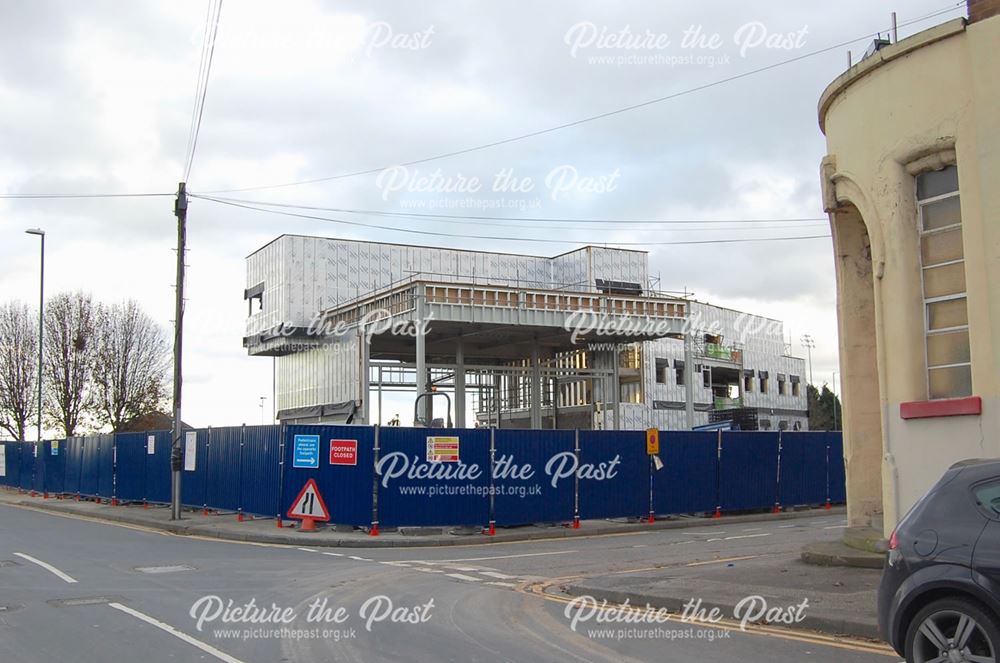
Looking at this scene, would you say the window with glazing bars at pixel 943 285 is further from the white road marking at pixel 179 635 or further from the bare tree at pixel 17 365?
the bare tree at pixel 17 365

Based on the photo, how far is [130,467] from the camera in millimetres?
28641

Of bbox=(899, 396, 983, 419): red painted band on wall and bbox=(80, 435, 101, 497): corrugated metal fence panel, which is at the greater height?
bbox=(899, 396, 983, 419): red painted band on wall

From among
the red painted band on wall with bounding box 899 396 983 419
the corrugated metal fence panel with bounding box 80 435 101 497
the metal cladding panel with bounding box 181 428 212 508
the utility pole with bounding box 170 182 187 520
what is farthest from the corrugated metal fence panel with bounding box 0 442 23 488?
the red painted band on wall with bounding box 899 396 983 419

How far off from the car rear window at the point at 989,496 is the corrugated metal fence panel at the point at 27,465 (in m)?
39.6

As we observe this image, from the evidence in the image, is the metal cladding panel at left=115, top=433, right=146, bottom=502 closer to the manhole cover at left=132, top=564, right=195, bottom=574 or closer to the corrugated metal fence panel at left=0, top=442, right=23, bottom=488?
the corrugated metal fence panel at left=0, top=442, right=23, bottom=488

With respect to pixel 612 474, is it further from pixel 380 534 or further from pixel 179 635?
pixel 179 635

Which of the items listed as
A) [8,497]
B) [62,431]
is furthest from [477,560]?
[62,431]

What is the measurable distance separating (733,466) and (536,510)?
6447 millimetres

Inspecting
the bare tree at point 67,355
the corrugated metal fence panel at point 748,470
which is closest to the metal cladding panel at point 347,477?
the corrugated metal fence panel at point 748,470

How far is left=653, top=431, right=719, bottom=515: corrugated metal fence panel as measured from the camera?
22.6m

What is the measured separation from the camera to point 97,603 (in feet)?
33.9

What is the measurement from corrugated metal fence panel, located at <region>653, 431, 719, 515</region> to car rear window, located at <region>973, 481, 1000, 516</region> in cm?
1640

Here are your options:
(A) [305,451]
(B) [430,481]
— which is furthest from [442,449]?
(A) [305,451]

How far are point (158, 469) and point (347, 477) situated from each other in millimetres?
10413
